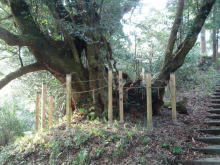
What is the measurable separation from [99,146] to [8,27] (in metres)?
6.01

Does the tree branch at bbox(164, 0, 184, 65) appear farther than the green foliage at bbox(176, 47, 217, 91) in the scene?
No

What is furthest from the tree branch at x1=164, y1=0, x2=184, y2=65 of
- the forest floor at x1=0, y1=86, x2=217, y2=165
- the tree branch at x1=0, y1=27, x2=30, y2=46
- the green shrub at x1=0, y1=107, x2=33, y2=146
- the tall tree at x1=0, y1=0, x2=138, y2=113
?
the green shrub at x1=0, y1=107, x2=33, y2=146

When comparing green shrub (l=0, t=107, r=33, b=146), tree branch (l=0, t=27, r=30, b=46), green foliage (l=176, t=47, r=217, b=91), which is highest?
tree branch (l=0, t=27, r=30, b=46)

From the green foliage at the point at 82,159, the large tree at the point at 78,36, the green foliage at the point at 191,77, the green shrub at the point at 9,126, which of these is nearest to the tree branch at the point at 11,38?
the large tree at the point at 78,36

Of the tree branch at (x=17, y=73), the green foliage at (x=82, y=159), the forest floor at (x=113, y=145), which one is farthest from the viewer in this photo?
the tree branch at (x=17, y=73)

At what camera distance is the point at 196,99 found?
28.1 feet

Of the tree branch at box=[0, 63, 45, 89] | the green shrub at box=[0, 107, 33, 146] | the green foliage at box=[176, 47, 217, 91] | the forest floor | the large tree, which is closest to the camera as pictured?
the forest floor

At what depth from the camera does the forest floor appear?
14.0ft

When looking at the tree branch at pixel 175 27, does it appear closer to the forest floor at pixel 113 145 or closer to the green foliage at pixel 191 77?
the forest floor at pixel 113 145

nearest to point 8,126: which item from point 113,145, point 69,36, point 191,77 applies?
point 69,36

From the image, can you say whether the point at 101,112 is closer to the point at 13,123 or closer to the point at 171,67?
the point at 171,67

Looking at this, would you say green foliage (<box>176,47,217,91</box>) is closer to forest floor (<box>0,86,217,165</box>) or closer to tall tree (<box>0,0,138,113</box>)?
forest floor (<box>0,86,217,165</box>)

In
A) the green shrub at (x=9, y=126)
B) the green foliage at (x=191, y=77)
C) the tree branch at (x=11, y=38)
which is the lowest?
the green shrub at (x=9, y=126)

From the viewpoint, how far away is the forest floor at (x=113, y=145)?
4266mm
